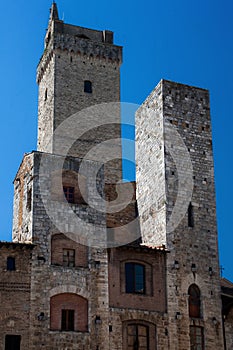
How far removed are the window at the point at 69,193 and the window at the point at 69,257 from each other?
2.85 metres

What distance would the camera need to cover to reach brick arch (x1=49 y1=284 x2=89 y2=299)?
35906 mm

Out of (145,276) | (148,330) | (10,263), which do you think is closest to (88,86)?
(145,276)

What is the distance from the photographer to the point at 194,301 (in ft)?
128

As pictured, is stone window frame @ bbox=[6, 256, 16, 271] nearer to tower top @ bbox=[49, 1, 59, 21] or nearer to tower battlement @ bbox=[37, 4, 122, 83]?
tower battlement @ bbox=[37, 4, 122, 83]

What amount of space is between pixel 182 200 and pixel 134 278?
18.4 ft

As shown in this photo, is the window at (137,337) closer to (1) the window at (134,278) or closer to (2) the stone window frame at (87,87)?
(1) the window at (134,278)

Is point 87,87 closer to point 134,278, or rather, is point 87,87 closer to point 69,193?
point 69,193

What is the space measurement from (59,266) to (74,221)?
2.74 metres

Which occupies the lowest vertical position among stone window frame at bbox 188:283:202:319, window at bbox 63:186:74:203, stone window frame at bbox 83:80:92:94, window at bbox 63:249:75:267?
stone window frame at bbox 188:283:202:319

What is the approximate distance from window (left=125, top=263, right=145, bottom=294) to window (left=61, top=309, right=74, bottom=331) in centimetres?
339

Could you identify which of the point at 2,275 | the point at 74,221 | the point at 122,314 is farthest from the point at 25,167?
the point at 122,314

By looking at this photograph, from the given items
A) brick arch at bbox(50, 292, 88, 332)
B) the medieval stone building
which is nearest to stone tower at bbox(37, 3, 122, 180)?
the medieval stone building

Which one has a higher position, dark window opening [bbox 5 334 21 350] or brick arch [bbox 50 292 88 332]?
brick arch [bbox 50 292 88 332]

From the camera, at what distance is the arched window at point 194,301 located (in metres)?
38.7
